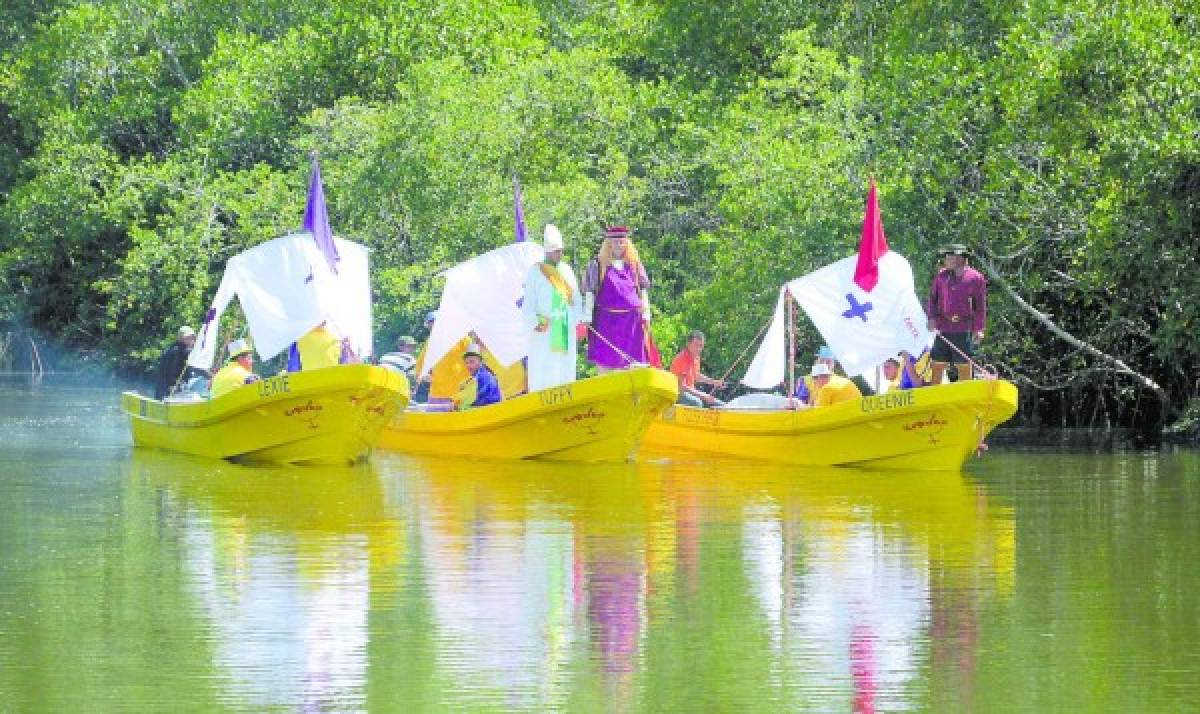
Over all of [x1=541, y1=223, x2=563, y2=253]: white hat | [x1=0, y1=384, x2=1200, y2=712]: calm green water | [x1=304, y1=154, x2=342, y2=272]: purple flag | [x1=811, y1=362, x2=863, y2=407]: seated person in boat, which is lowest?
[x1=0, y1=384, x2=1200, y2=712]: calm green water

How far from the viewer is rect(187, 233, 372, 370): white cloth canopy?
69.1 ft

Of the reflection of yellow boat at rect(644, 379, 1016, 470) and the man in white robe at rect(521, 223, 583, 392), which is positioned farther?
the man in white robe at rect(521, 223, 583, 392)

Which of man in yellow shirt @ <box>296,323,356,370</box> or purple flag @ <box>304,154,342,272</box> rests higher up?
purple flag @ <box>304,154,342,272</box>

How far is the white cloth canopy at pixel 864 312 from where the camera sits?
21.1 metres

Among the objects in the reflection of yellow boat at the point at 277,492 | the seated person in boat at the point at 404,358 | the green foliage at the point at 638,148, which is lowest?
the reflection of yellow boat at the point at 277,492

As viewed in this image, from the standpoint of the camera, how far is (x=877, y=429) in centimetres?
2044

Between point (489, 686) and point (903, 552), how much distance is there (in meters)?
4.87

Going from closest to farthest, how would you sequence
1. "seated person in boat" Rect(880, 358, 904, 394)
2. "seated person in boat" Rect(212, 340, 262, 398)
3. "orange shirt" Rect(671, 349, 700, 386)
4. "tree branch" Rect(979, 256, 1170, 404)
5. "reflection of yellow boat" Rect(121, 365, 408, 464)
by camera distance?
"reflection of yellow boat" Rect(121, 365, 408, 464) → "seated person in boat" Rect(212, 340, 262, 398) → "seated person in boat" Rect(880, 358, 904, 394) → "orange shirt" Rect(671, 349, 700, 386) → "tree branch" Rect(979, 256, 1170, 404)

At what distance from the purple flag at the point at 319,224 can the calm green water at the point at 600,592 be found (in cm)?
248

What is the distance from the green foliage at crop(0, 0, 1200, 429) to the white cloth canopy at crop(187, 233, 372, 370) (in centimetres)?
605

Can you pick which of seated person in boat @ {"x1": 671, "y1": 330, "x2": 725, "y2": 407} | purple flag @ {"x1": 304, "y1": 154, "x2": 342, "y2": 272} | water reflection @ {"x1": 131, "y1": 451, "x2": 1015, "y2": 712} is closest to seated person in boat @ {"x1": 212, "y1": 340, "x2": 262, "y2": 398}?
purple flag @ {"x1": 304, "y1": 154, "x2": 342, "y2": 272}

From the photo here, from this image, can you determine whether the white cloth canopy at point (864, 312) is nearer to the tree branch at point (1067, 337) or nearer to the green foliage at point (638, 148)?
the green foliage at point (638, 148)

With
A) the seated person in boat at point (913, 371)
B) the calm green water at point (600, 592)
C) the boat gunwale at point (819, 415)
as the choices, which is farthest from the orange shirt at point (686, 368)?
the calm green water at point (600, 592)

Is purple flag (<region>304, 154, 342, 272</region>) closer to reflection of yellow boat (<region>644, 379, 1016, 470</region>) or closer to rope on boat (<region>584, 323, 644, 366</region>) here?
rope on boat (<region>584, 323, 644, 366</region>)
